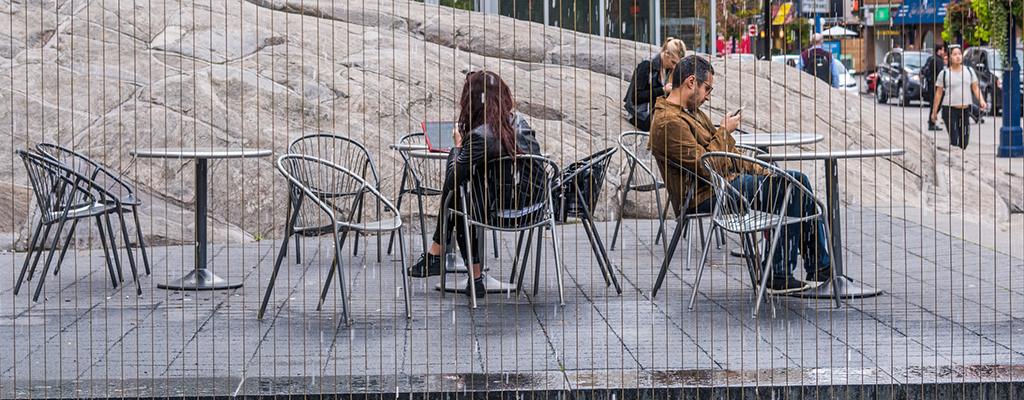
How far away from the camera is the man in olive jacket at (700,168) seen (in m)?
7.28

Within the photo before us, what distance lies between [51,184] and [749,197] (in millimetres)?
3608

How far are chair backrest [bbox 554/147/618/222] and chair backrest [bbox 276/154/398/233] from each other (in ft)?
2.89

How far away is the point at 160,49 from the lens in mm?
13102

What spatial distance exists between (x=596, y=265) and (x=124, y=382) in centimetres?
400

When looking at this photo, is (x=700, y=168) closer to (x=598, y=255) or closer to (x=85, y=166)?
(x=598, y=255)

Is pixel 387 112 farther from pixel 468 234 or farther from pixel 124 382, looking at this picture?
pixel 124 382

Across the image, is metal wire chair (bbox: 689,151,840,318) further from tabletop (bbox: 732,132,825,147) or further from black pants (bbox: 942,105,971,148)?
black pants (bbox: 942,105,971,148)

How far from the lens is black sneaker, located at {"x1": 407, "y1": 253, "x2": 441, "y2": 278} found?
26.4 ft

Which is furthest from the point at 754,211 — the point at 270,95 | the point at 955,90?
the point at 955,90

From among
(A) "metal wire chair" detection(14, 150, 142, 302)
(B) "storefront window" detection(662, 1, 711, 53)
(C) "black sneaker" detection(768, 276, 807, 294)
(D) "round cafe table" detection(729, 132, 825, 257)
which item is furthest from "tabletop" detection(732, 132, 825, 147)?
(A) "metal wire chair" detection(14, 150, 142, 302)

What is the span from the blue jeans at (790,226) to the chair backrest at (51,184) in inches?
126

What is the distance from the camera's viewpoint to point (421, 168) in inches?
418

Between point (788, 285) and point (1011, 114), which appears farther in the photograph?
point (1011, 114)

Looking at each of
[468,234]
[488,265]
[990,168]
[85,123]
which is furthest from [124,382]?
[990,168]
